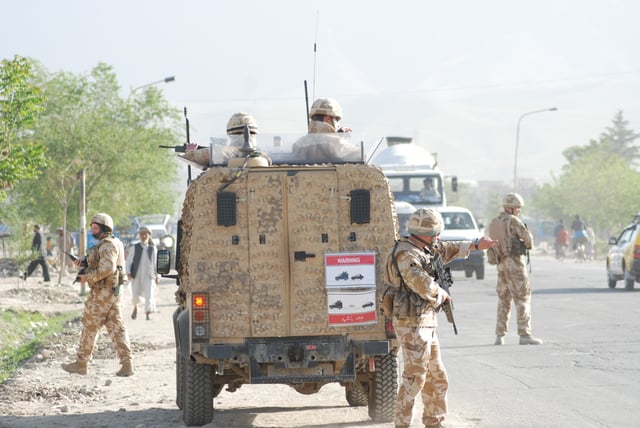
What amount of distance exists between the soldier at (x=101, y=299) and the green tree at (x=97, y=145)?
79.2 ft

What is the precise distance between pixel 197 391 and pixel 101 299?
3890 millimetres

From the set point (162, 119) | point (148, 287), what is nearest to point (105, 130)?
point (162, 119)

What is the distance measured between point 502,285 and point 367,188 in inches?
259

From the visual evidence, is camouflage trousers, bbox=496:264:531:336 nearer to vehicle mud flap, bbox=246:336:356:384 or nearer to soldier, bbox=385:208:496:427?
vehicle mud flap, bbox=246:336:356:384

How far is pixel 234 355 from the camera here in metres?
8.99

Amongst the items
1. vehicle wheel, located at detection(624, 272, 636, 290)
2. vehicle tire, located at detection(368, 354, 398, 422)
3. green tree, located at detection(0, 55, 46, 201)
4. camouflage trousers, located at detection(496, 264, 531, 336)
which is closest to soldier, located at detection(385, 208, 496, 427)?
vehicle tire, located at detection(368, 354, 398, 422)

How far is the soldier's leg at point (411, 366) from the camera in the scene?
8422mm

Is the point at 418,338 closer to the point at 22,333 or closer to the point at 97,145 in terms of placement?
the point at 22,333

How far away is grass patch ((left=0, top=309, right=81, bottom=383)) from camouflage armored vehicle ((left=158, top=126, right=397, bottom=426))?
18.0 ft

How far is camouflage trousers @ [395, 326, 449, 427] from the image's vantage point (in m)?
8.43

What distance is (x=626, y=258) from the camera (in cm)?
2619

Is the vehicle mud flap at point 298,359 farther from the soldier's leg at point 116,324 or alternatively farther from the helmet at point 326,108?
the soldier's leg at point 116,324

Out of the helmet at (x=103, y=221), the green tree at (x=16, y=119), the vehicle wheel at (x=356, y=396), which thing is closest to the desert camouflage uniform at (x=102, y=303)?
the helmet at (x=103, y=221)

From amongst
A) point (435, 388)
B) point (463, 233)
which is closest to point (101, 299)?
point (435, 388)
